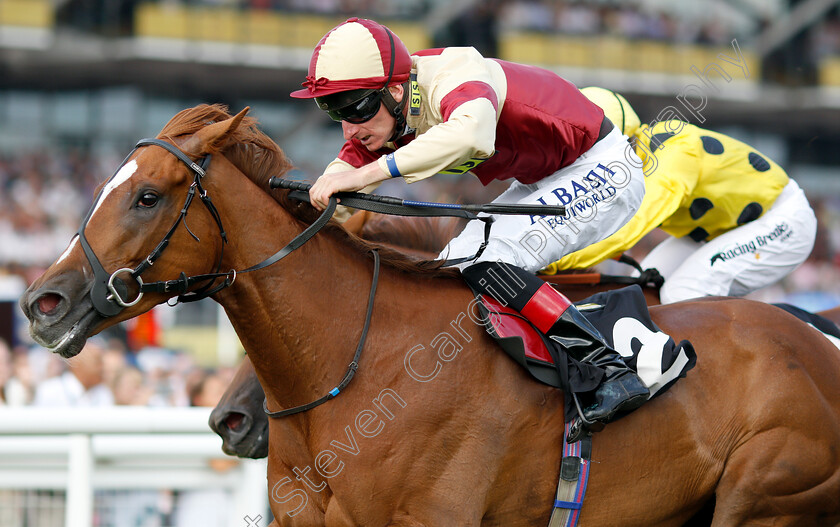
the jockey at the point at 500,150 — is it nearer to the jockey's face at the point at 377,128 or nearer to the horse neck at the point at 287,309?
the jockey's face at the point at 377,128

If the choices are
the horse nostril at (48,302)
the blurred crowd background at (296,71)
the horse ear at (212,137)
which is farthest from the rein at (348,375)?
the blurred crowd background at (296,71)

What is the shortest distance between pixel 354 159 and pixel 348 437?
1.06 metres

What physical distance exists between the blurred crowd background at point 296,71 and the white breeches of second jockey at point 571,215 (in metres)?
6.03

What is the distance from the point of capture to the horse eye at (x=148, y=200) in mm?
2369

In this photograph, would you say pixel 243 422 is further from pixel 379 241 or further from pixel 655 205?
pixel 655 205

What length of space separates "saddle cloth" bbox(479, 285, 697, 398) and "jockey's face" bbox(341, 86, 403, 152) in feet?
1.97

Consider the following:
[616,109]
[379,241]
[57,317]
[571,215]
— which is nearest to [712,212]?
[616,109]

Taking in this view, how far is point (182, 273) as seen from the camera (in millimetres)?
2389

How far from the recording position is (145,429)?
13.5ft

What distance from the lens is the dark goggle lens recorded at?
267 centimetres

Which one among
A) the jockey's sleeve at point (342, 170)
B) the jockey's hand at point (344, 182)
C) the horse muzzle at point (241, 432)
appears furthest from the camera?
the horse muzzle at point (241, 432)

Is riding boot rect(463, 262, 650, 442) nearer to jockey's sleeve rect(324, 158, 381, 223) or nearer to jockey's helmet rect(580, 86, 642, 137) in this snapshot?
jockey's sleeve rect(324, 158, 381, 223)

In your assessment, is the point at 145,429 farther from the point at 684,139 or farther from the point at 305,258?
the point at 684,139

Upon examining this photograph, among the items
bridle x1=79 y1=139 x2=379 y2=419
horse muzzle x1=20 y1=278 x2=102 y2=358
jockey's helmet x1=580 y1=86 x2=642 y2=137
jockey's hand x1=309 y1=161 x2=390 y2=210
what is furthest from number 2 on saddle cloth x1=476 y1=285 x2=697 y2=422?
jockey's helmet x1=580 y1=86 x2=642 y2=137
